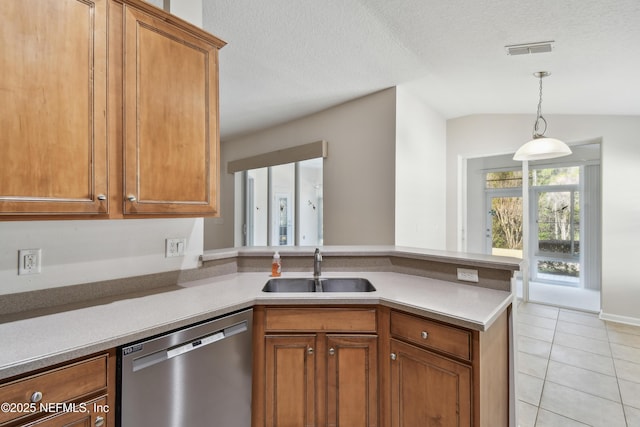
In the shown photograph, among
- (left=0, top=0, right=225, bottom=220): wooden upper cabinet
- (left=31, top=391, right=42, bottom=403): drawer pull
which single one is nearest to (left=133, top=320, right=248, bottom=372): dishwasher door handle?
(left=31, top=391, right=42, bottom=403): drawer pull

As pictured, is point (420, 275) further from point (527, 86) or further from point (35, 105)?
point (527, 86)

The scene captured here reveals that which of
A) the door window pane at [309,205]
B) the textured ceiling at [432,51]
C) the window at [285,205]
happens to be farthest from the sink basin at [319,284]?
the door window pane at [309,205]

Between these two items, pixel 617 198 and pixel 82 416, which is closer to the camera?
pixel 82 416

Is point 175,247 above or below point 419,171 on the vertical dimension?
below

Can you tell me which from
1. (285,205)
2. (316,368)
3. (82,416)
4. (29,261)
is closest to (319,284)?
(316,368)

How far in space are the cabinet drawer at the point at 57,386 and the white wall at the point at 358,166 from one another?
2821 mm

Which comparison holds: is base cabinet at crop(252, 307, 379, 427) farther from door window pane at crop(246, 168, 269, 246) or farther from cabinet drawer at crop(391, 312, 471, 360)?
door window pane at crop(246, 168, 269, 246)

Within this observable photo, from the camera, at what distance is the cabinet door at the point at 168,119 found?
1.38 metres

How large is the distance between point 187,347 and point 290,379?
58cm

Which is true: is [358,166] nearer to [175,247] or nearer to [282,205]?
[282,205]

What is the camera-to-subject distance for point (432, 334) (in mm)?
1396

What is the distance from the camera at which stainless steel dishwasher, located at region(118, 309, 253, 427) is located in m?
1.14

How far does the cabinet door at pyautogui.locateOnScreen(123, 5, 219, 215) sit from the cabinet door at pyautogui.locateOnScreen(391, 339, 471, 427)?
1.31m

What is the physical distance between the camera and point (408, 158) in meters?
3.62
